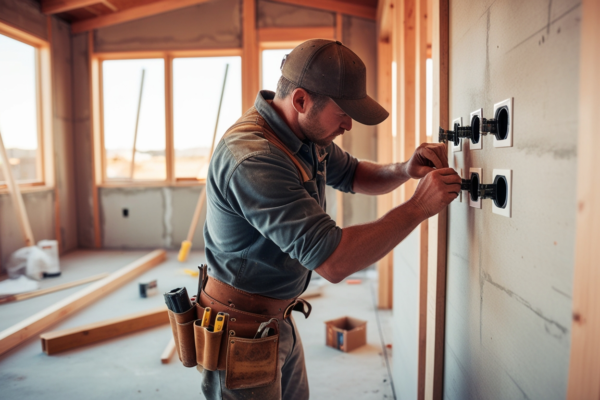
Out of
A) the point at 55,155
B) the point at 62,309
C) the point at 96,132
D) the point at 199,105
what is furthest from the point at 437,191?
the point at 96,132

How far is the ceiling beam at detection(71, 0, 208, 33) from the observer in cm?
591

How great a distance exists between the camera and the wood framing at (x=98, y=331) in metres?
2.99

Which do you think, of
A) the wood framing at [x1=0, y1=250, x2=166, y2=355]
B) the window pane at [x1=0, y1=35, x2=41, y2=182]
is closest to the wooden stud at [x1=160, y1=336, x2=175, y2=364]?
the wood framing at [x1=0, y1=250, x2=166, y2=355]

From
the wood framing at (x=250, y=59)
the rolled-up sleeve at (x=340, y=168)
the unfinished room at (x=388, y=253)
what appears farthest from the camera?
the wood framing at (x=250, y=59)

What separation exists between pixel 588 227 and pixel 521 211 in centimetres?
24

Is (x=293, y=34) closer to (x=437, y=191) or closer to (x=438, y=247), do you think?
(x=438, y=247)

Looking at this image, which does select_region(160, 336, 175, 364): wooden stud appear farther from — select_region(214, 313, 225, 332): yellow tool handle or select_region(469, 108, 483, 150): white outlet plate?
select_region(469, 108, 483, 150): white outlet plate

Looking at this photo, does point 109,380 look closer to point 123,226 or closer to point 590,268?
point 590,268

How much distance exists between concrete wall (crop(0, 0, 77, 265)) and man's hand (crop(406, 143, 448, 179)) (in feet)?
16.3

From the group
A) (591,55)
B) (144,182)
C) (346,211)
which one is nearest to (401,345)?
(591,55)

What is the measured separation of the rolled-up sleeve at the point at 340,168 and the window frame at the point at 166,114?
14.9 feet

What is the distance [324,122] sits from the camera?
4.55 feet

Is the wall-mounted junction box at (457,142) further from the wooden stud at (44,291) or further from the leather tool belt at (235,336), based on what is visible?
the wooden stud at (44,291)

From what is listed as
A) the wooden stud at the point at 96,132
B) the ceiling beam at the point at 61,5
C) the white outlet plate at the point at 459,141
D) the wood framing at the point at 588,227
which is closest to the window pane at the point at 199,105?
the wooden stud at the point at 96,132
